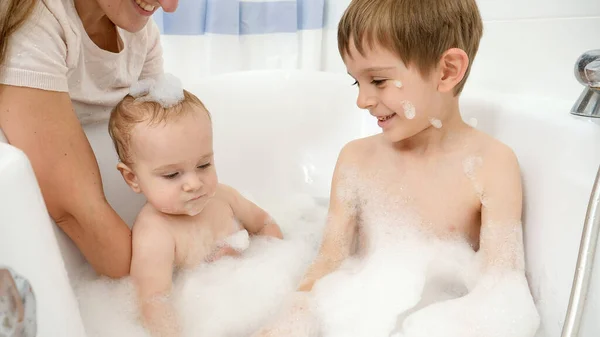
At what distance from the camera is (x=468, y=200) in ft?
2.99

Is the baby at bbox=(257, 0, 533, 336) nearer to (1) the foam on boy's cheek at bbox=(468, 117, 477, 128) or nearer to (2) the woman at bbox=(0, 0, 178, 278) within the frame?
(1) the foam on boy's cheek at bbox=(468, 117, 477, 128)

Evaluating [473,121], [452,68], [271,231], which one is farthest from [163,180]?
[473,121]

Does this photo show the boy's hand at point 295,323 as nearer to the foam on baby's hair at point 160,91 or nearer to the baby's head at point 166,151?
the baby's head at point 166,151

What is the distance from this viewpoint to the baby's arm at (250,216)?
106cm

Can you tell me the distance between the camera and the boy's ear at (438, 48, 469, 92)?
85 centimetres

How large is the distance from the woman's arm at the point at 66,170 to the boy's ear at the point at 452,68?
60 centimetres

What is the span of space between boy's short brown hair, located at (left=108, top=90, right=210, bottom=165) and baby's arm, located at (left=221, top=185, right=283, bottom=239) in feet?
0.72

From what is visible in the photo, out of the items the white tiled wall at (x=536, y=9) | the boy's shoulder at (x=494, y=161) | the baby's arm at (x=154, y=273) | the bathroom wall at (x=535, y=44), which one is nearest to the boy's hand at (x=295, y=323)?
the baby's arm at (x=154, y=273)

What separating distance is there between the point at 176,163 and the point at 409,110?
0.41 meters

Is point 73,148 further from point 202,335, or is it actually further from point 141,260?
point 202,335

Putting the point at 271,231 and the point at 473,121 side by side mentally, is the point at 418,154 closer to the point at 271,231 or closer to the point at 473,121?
the point at 473,121

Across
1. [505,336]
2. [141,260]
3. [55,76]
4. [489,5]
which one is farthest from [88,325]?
[489,5]

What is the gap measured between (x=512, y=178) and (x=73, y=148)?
0.72 meters

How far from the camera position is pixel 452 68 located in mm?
868
